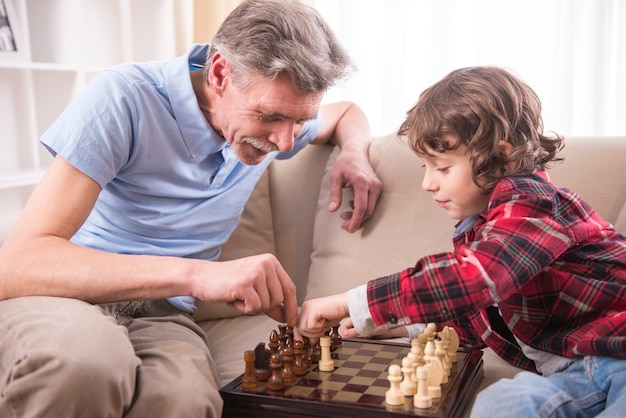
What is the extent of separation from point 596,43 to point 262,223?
1681 mm

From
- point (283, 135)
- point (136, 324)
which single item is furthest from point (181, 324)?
point (283, 135)

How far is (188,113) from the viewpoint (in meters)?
1.82

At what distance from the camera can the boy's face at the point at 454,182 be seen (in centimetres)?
157

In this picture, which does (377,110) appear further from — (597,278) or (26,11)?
(597,278)

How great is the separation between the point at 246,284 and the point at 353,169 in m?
0.73

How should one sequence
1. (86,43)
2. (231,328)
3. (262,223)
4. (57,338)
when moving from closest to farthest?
(57,338), (231,328), (262,223), (86,43)

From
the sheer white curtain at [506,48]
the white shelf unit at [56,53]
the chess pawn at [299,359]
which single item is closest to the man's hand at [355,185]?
the chess pawn at [299,359]

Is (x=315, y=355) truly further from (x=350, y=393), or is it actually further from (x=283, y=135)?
(x=283, y=135)

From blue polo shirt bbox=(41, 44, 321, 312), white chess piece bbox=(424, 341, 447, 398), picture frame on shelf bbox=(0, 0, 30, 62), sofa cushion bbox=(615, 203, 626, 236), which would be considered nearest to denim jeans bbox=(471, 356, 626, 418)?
white chess piece bbox=(424, 341, 447, 398)

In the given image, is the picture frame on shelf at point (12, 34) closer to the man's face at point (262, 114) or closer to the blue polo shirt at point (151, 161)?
the blue polo shirt at point (151, 161)

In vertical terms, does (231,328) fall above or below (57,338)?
below

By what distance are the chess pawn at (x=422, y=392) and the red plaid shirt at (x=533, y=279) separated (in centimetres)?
10

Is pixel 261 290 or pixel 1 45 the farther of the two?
pixel 1 45

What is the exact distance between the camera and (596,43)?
3.02 meters
